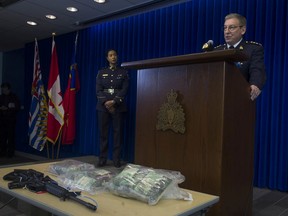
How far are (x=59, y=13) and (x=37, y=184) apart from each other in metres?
3.73

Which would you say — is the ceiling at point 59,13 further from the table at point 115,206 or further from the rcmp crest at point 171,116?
the table at point 115,206

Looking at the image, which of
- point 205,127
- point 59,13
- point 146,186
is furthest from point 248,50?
point 59,13

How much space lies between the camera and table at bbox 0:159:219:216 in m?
0.75

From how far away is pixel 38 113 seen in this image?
200 inches

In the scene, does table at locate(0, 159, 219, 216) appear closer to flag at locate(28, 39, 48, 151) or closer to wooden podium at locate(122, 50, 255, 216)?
wooden podium at locate(122, 50, 255, 216)

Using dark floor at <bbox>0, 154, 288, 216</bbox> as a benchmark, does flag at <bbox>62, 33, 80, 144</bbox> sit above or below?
above

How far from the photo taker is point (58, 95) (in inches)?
186

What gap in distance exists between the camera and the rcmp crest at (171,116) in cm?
127

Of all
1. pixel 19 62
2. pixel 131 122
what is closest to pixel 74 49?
pixel 131 122

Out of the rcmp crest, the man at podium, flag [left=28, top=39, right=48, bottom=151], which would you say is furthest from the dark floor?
flag [left=28, top=39, right=48, bottom=151]

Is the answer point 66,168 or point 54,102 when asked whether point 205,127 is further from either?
point 54,102

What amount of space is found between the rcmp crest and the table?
40 centimetres

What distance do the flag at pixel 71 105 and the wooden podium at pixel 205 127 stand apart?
350cm

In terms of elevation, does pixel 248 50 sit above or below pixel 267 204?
above
